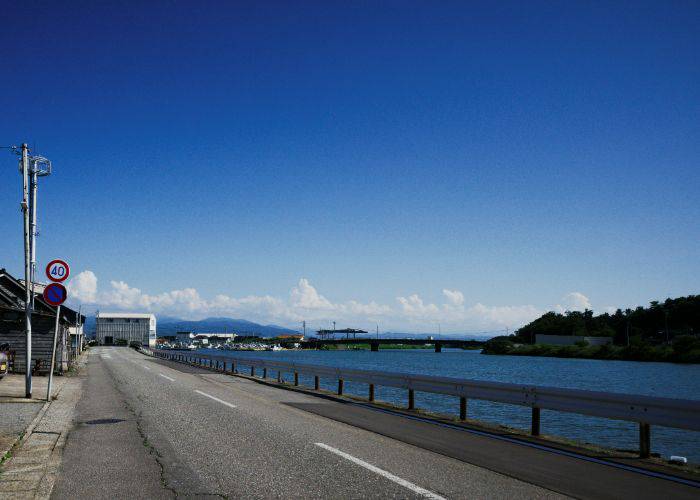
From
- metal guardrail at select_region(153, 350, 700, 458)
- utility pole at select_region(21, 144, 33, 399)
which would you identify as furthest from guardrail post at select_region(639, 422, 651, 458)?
utility pole at select_region(21, 144, 33, 399)

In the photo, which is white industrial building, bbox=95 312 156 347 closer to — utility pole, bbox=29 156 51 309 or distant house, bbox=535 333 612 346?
distant house, bbox=535 333 612 346

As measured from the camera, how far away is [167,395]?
1897 cm

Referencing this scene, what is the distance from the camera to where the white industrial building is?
154 m

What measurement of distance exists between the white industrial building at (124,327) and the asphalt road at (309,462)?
151945 mm

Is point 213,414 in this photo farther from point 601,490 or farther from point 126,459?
point 601,490

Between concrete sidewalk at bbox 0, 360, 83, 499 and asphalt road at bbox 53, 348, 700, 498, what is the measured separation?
10.5 inches

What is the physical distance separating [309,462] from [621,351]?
419 ft

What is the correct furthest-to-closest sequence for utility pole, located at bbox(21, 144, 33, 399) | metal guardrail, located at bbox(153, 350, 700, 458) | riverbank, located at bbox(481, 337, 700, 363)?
riverbank, located at bbox(481, 337, 700, 363)
utility pole, located at bbox(21, 144, 33, 399)
metal guardrail, located at bbox(153, 350, 700, 458)

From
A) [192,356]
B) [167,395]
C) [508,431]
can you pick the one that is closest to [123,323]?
[192,356]

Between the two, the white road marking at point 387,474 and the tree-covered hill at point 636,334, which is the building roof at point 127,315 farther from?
the white road marking at point 387,474

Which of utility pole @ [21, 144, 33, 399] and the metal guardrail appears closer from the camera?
the metal guardrail

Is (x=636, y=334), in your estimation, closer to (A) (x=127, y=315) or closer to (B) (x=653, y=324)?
(B) (x=653, y=324)

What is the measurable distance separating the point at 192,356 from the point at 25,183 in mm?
32350

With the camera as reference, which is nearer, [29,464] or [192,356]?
[29,464]
